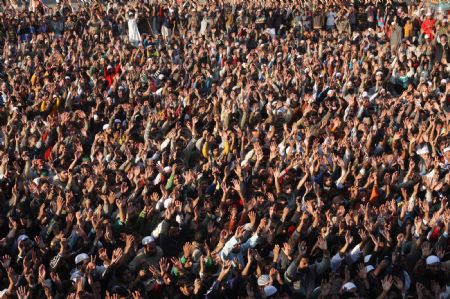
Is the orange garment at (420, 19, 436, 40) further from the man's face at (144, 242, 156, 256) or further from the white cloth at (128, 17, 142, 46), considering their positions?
the man's face at (144, 242, 156, 256)

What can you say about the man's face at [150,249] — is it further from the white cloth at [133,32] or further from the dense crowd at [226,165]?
the white cloth at [133,32]

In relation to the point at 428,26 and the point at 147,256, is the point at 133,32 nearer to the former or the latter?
the point at 428,26

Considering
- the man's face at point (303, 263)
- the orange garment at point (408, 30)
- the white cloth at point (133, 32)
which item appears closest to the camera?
the man's face at point (303, 263)

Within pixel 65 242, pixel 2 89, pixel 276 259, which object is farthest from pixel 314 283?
pixel 2 89

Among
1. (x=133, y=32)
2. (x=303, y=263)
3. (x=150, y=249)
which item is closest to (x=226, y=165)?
(x=150, y=249)

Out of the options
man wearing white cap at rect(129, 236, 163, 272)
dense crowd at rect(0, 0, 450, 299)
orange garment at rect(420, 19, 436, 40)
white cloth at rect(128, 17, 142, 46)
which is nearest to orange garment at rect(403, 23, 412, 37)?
dense crowd at rect(0, 0, 450, 299)

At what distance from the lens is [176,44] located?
615 inches

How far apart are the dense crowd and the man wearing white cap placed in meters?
0.02

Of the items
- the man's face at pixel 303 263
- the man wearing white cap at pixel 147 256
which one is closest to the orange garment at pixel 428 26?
the man's face at pixel 303 263

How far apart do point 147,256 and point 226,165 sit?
269 centimetres

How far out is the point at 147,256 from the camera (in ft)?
22.1

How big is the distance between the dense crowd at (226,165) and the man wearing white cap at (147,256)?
19 millimetres

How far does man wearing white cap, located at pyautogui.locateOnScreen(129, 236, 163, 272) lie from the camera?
261 inches

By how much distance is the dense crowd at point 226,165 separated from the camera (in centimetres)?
643
